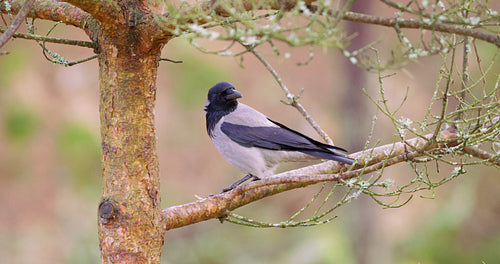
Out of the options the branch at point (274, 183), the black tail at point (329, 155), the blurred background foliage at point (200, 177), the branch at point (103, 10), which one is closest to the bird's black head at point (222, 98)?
the black tail at point (329, 155)

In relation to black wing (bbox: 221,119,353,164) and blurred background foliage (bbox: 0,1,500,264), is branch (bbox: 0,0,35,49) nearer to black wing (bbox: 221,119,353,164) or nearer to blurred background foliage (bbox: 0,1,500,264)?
black wing (bbox: 221,119,353,164)

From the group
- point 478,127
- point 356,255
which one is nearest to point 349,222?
point 356,255

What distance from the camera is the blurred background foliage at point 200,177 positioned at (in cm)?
656

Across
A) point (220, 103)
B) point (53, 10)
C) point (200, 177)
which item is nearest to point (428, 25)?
point (53, 10)

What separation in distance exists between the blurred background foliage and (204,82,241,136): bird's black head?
2479 mm

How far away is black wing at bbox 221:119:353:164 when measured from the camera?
2803mm

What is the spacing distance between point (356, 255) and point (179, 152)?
3.49m

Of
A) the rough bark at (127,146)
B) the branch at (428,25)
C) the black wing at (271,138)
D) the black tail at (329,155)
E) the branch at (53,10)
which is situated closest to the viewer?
the branch at (428,25)

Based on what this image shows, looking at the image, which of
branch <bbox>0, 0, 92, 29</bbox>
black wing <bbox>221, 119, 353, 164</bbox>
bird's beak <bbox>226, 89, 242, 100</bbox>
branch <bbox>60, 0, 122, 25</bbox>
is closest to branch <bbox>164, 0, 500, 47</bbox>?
branch <bbox>60, 0, 122, 25</bbox>

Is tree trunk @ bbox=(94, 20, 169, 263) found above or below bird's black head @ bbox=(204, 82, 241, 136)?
below

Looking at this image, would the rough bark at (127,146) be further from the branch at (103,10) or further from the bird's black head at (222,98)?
the bird's black head at (222,98)

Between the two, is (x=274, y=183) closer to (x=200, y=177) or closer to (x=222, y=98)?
(x=222, y=98)

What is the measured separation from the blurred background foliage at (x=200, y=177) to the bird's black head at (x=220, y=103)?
8.13 feet

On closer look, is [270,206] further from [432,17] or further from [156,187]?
[432,17]
